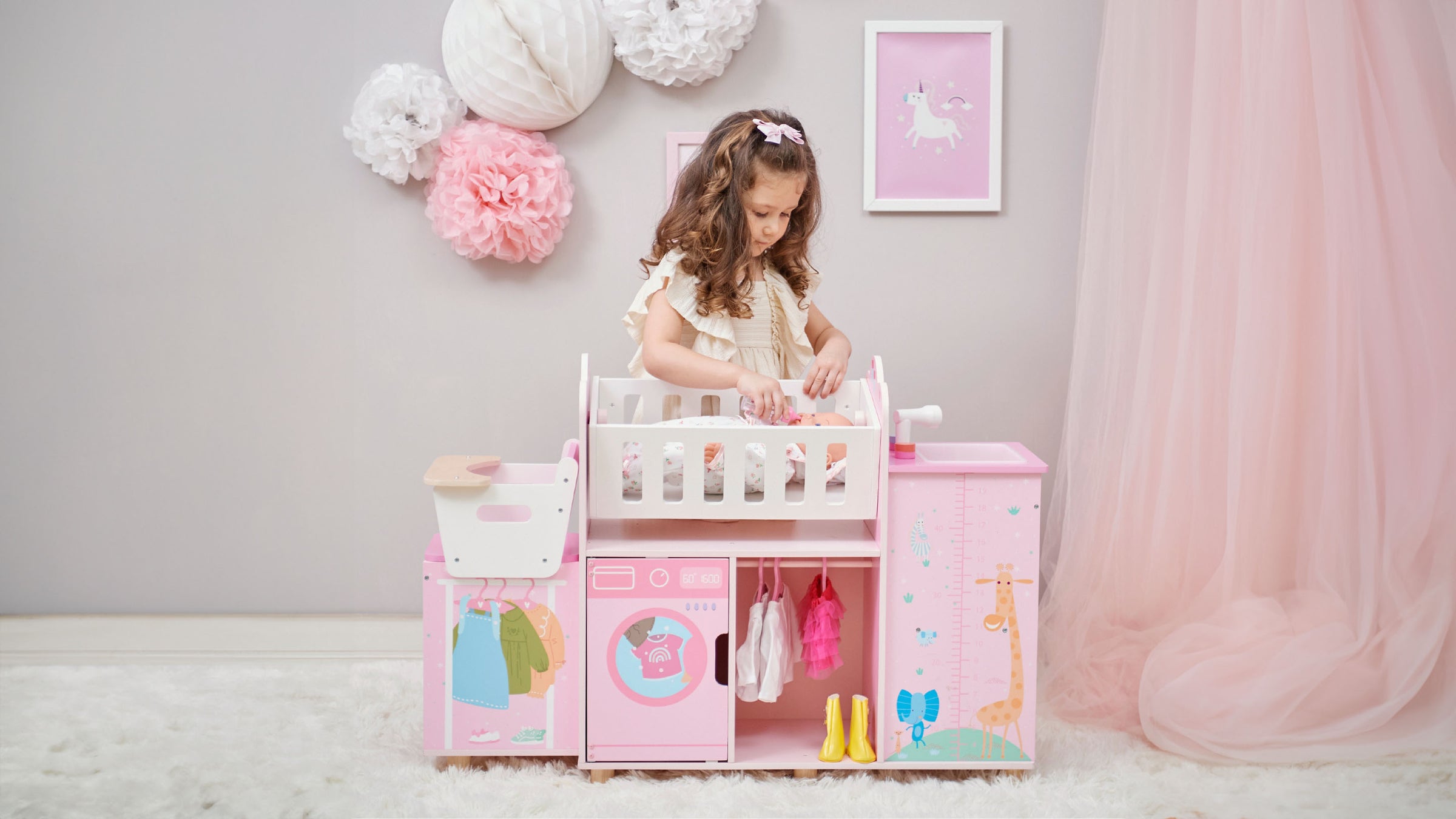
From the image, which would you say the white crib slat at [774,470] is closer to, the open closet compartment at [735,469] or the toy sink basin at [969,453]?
the open closet compartment at [735,469]

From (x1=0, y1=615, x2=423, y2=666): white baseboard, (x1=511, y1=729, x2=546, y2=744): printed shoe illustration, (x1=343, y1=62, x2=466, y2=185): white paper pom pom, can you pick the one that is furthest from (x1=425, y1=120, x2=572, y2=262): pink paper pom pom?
(x1=511, y1=729, x2=546, y2=744): printed shoe illustration

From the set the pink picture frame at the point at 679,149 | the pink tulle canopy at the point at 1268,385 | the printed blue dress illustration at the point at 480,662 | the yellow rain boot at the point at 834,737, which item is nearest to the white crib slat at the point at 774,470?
the yellow rain boot at the point at 834,737

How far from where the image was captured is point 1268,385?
1.65m

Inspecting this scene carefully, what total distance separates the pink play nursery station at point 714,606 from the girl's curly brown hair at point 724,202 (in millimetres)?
301

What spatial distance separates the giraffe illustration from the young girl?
1.36 feet

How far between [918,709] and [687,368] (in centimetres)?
64

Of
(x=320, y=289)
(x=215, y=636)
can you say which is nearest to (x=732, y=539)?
(x=320, y=289)

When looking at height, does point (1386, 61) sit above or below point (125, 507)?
above

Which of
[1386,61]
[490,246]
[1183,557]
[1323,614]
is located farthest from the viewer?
[490,246]

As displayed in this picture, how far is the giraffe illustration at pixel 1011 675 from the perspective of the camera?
1.58 metres

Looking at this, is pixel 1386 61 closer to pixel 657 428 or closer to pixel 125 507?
pixel 657 428

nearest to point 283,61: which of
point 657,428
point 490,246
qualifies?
point 490,246

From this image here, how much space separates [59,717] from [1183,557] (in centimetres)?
196

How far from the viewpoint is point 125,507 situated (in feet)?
7.39
